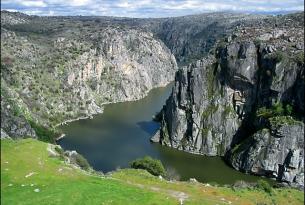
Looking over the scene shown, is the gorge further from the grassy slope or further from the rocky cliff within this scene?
the grassy slope

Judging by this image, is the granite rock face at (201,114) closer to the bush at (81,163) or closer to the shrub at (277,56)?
the shrub at (277,56)

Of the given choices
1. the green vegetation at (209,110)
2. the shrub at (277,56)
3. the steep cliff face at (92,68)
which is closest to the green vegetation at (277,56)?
the shrub at (277,56)

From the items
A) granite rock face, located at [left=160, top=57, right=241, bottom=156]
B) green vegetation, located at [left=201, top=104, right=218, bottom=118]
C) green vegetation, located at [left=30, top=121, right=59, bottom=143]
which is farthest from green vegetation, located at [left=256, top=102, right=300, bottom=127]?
green vegetation, located at [left=30, top=121, right=59, bottom=143]

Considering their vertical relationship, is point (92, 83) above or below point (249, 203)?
below

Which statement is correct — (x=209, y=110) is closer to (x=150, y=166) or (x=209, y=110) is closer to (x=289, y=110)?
(x=289, y=110)

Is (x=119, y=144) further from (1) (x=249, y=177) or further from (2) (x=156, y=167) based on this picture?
(2) (x=156, y=167)

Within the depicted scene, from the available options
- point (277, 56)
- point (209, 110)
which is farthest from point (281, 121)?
point (209, 110)

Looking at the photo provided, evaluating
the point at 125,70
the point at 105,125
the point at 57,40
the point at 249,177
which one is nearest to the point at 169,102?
the point at 105,125
